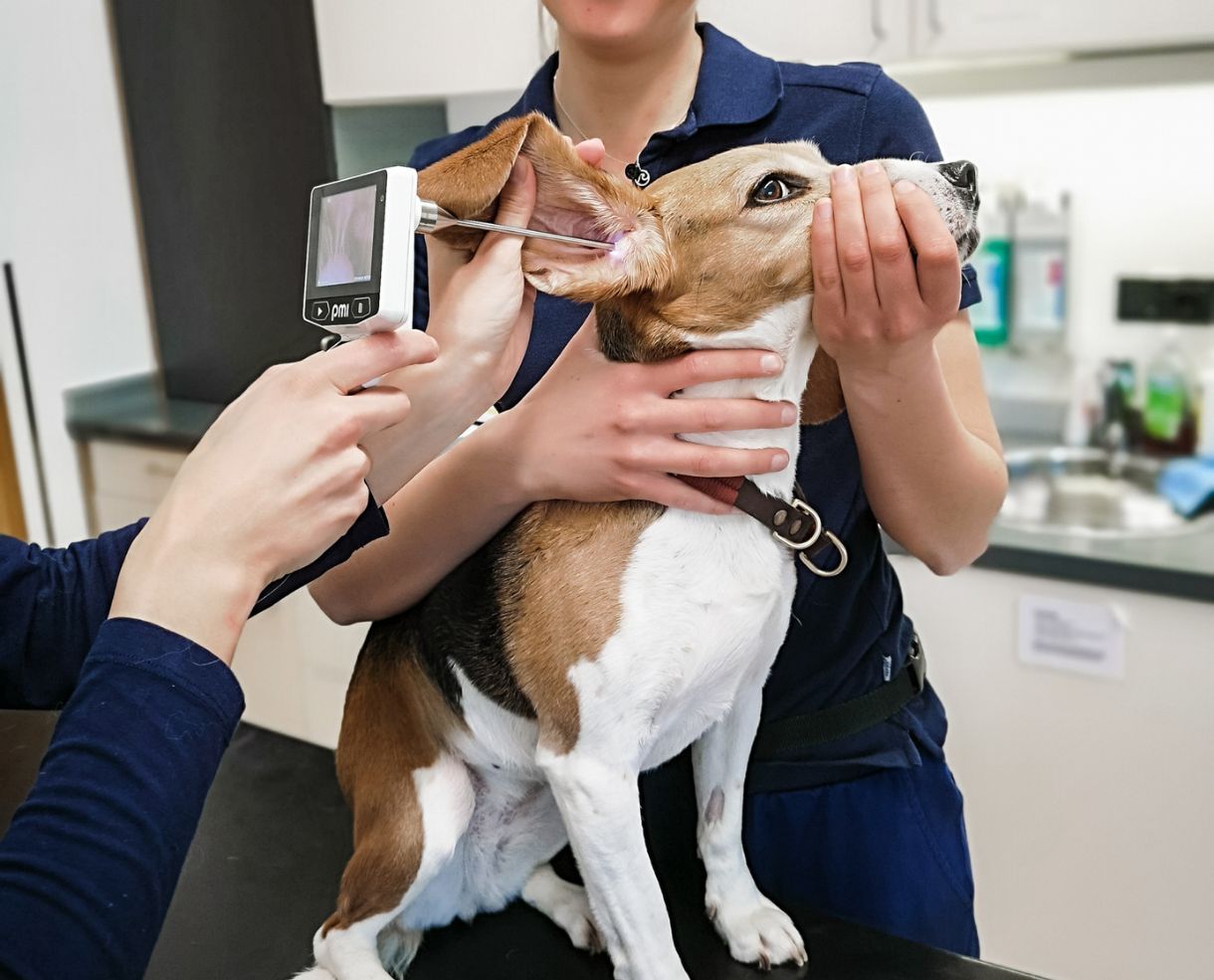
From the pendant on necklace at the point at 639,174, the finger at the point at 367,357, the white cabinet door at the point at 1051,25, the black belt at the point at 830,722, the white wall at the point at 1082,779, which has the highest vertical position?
the white cabinet door at the point at 1051,25

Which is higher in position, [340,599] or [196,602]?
[196,602]

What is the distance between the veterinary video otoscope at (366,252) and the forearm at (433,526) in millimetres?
253

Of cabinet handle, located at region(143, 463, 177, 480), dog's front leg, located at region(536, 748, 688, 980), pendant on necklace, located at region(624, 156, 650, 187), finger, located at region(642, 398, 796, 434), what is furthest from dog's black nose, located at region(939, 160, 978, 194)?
cabinet handle, located at region(143, 463, 177, 480)

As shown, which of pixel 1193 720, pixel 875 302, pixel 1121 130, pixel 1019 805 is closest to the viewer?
pixel 875 302

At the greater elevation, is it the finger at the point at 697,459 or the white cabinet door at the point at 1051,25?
the white cabinet door at the point at 1051,25

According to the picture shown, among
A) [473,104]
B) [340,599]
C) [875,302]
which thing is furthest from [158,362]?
[875,302]

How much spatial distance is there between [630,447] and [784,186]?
0.28 metres

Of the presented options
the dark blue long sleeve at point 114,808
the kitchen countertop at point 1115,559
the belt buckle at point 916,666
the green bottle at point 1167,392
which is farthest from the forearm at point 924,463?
the green bottle at point 1167,392

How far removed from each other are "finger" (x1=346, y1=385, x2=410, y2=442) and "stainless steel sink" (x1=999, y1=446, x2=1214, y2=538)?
1849 millimetres

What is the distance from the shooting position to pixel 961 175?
96 centimetres

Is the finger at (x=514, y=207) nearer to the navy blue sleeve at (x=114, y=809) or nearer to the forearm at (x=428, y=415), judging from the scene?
the forearm at (x=428, y=415)

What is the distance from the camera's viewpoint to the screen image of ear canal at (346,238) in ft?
2.70

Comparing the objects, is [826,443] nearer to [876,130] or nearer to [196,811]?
[876,130]

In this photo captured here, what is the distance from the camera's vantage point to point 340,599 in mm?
1180
